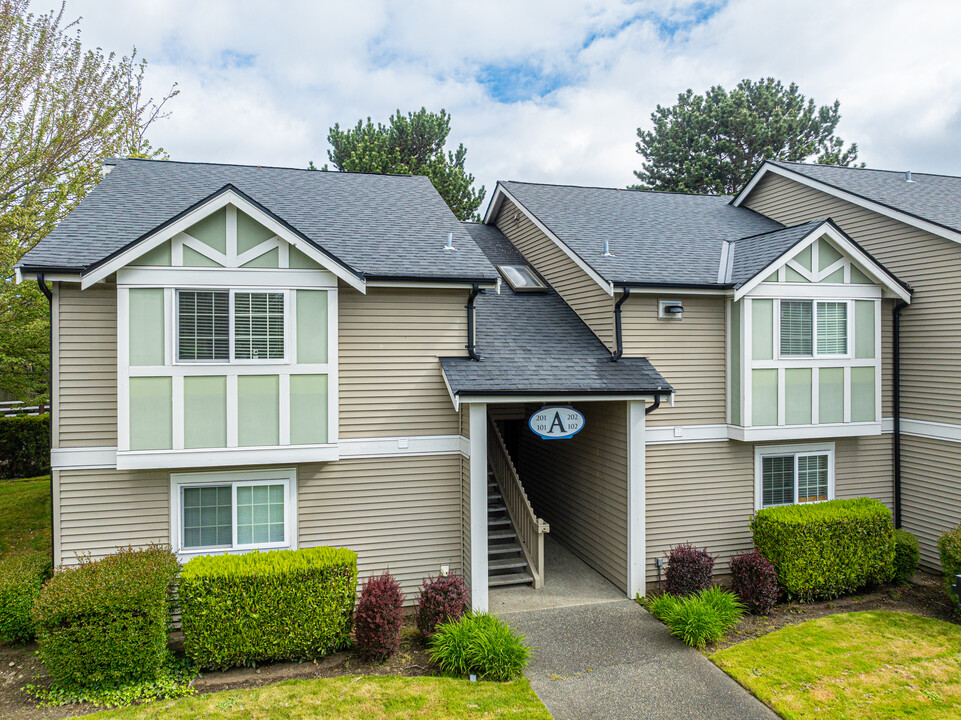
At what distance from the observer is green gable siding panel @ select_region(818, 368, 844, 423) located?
10.9 m

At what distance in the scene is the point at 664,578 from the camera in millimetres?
10547

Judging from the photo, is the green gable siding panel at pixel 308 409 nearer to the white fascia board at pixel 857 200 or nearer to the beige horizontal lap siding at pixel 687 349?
the beige horizontal lap siding at pixel 687 349

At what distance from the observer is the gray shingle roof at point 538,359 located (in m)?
9.54

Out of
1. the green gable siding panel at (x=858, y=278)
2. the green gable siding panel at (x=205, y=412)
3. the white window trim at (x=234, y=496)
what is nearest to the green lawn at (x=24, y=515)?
the white window trim at (x=234, y=496)

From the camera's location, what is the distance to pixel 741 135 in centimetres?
3253

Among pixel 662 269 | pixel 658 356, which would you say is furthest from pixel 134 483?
pixel 662 269

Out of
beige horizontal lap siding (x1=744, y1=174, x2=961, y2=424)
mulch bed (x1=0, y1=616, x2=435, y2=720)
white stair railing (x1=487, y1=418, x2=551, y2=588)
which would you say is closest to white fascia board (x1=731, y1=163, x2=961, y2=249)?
beige horizontal lap siding (x1=744, y1=174, x2=961, y2=424)

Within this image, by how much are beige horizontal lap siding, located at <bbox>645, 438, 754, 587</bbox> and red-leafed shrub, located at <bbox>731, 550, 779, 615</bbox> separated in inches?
39.2

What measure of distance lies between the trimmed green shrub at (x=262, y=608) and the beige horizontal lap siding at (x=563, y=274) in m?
6.28

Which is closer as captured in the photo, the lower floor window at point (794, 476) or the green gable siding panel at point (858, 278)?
the green gable siding panel at point (858, 278)

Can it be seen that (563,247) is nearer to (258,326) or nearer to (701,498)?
(701,498)

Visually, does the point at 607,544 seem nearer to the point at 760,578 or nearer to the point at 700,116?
the point at 760,578

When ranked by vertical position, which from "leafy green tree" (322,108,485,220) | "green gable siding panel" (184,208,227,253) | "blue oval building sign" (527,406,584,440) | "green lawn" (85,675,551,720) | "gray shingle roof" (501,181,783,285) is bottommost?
"green lawn" (85,675,551,720)

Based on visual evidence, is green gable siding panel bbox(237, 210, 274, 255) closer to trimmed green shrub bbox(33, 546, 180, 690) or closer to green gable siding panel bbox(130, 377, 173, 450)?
green gable siding panel bbox(130, 377, 173, 450)
